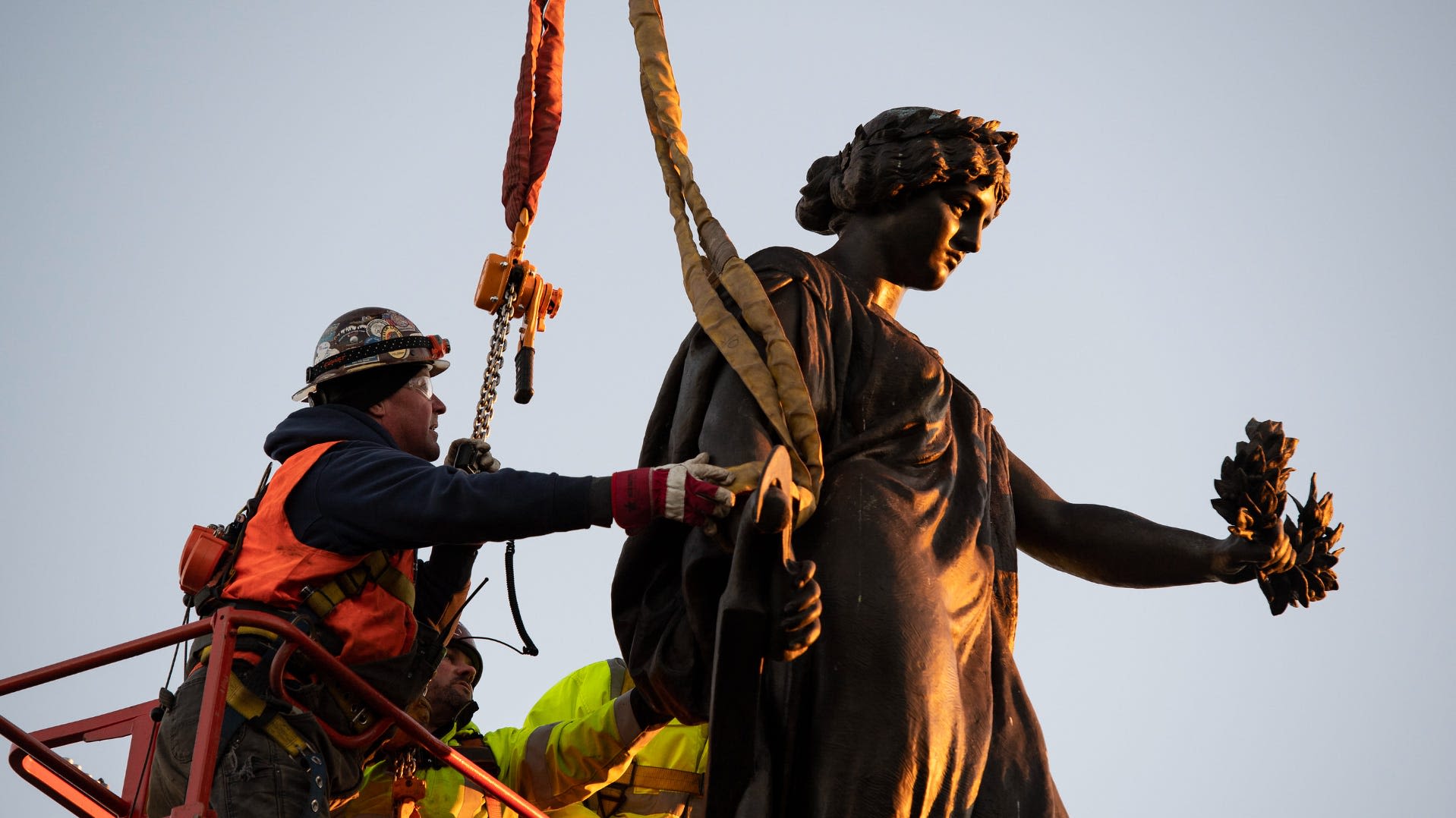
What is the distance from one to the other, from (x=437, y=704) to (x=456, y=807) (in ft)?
2.19

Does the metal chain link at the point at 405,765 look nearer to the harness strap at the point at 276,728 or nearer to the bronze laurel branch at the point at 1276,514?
the harness strap at the point at 276,728

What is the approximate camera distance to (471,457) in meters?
8.99

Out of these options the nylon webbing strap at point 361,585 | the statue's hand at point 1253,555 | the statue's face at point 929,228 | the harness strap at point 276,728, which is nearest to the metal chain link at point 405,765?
the nylon webbing strap at point 361,585

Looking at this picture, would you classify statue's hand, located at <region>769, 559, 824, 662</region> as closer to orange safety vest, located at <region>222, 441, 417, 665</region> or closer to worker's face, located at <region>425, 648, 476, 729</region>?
orange safety vest, located at <region>222, 441, 417, 665</region>

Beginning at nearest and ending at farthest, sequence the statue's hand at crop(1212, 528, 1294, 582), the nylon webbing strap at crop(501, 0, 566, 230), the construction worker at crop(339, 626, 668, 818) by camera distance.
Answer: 1. the statue's hand at crop(1212, 528, 1294, 582)
2. the nylon webbing strap at crop(501, 0, 566, 230)
3. the construction worker at crop(339, 626, 668, 818)

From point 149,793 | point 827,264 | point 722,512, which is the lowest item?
point 149,793

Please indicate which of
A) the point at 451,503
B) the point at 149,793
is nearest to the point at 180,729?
the point at 149,793

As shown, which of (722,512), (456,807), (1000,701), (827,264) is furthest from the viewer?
(456,807)

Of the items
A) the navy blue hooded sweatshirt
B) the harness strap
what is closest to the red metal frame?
the harness strap

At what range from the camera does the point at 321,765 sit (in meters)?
7.63

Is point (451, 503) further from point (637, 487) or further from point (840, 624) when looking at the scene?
point (840, 624)

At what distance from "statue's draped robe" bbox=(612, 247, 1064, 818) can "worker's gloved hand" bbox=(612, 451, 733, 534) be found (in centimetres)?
9

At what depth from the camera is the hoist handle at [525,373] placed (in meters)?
8.78

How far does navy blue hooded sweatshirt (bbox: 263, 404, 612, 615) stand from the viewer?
733 cm
